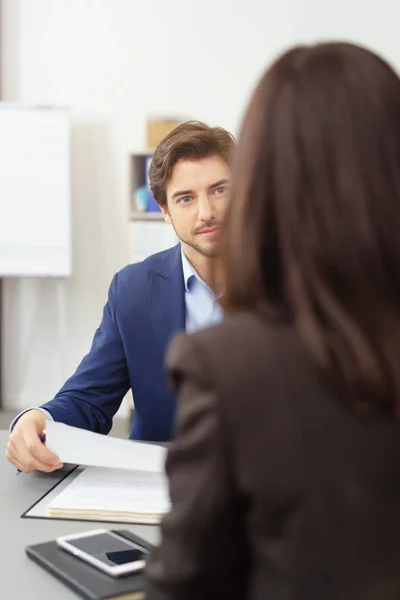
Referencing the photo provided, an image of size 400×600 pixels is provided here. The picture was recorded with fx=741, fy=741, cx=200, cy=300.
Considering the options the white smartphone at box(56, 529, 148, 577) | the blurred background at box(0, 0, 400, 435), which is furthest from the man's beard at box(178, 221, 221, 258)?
the blurred background at box(0, 0, 400, 435)

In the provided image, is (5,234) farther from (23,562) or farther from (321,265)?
(321,265)

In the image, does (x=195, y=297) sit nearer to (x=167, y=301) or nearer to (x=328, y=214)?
(x=167, y=301)

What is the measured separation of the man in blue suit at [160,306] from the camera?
6.14ft

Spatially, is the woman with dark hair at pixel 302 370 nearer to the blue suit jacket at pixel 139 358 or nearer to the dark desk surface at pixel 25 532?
the dark desk surface at pixel 25 532

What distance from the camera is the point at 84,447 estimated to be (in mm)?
1359

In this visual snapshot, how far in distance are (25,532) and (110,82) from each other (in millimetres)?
3695

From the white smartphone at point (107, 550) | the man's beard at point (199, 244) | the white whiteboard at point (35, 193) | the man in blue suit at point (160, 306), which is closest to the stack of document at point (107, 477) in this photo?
the white smartphone at point (107, 550)

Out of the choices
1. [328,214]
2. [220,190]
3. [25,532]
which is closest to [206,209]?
[220,190]

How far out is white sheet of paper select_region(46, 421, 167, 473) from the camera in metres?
1.36

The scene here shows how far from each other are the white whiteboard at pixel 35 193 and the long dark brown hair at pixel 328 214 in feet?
11.8

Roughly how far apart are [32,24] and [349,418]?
4412 millimetres

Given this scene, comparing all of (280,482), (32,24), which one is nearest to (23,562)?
(280,482)

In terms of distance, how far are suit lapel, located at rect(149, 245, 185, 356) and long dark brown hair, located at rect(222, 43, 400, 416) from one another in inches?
46.2

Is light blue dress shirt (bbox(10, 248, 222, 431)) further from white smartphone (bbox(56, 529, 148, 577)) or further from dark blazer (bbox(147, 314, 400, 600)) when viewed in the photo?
dark blazer (bbox(147, 314, 400, 600))
